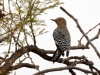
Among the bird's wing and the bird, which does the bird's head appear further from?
the bird's wing

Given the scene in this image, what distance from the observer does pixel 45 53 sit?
9.00 ft

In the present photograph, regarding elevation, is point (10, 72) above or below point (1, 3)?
below

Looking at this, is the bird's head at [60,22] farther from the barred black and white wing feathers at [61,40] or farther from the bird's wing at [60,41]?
the bird's wing at [60,41]

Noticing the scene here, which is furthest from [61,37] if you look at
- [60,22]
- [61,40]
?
[60,22]

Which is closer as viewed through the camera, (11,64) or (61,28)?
(11,64)

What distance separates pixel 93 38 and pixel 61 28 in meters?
2.50

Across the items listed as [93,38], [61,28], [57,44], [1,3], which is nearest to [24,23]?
[1,3]

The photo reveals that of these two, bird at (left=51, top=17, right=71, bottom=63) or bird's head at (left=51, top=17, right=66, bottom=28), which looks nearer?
bird at (left=51, top=17, right=71, bottom=63)

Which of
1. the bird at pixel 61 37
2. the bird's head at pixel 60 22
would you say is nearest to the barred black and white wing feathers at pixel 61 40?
the bird at pixel 61 37

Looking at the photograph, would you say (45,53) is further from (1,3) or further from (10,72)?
(1,3)

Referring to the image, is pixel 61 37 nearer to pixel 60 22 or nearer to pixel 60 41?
pixel 60 41

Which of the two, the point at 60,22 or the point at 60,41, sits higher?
the point at 60,22

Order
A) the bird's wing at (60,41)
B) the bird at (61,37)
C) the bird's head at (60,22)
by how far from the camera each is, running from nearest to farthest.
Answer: the bird at (61,37), the bird's wing at (60,41), the bird's head at (60,22)

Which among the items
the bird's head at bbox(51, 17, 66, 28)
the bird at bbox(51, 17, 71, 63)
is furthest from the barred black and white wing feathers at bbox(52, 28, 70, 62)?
the bird's head at bbox(51, 17, 66, 28)
